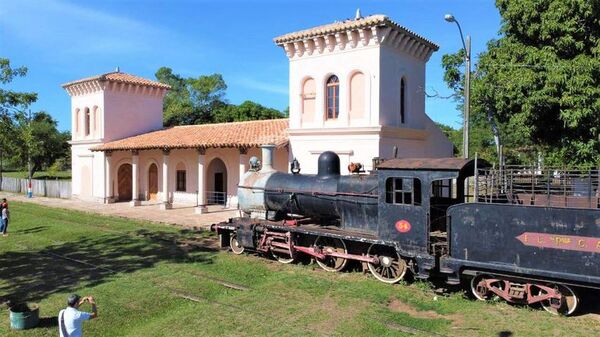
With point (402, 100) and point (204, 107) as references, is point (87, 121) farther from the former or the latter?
point (204, 107)

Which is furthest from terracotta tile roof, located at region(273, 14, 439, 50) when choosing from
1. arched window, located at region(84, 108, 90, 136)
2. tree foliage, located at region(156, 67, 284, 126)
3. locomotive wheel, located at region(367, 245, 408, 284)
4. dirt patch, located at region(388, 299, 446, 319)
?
tree foliage, located at region(156, 67, 284, 126)

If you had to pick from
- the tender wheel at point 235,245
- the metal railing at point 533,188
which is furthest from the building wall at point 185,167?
the metal railing at point 533,188

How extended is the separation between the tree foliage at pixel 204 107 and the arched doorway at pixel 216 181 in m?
20.9

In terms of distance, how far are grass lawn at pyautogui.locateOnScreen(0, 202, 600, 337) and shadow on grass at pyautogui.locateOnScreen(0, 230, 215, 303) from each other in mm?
30

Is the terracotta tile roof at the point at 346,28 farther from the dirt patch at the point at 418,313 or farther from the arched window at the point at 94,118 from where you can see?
the arched window at the point at 94,118

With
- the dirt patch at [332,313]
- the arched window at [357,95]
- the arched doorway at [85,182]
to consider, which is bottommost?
the dirt patch at [332,313]

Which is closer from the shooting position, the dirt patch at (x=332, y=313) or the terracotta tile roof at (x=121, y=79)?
the dirt patch at (x=332, y=313)

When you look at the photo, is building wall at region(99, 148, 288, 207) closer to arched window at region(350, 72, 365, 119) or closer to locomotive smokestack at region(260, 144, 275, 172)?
arched window at region(350, 72, 365, 119)

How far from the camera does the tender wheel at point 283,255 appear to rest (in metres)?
11.6

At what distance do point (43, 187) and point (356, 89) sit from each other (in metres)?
26.7

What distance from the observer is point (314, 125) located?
61.4ft

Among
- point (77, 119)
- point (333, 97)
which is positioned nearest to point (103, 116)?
point (77, 119)

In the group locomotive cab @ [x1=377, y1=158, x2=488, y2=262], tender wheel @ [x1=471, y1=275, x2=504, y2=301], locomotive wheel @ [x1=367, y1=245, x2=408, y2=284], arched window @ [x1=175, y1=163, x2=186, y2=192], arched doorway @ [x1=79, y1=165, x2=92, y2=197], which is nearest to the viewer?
tender wheel @ [x1=471, y1=275, x2=504, y2=301]

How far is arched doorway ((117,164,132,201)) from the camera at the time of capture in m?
29.1
